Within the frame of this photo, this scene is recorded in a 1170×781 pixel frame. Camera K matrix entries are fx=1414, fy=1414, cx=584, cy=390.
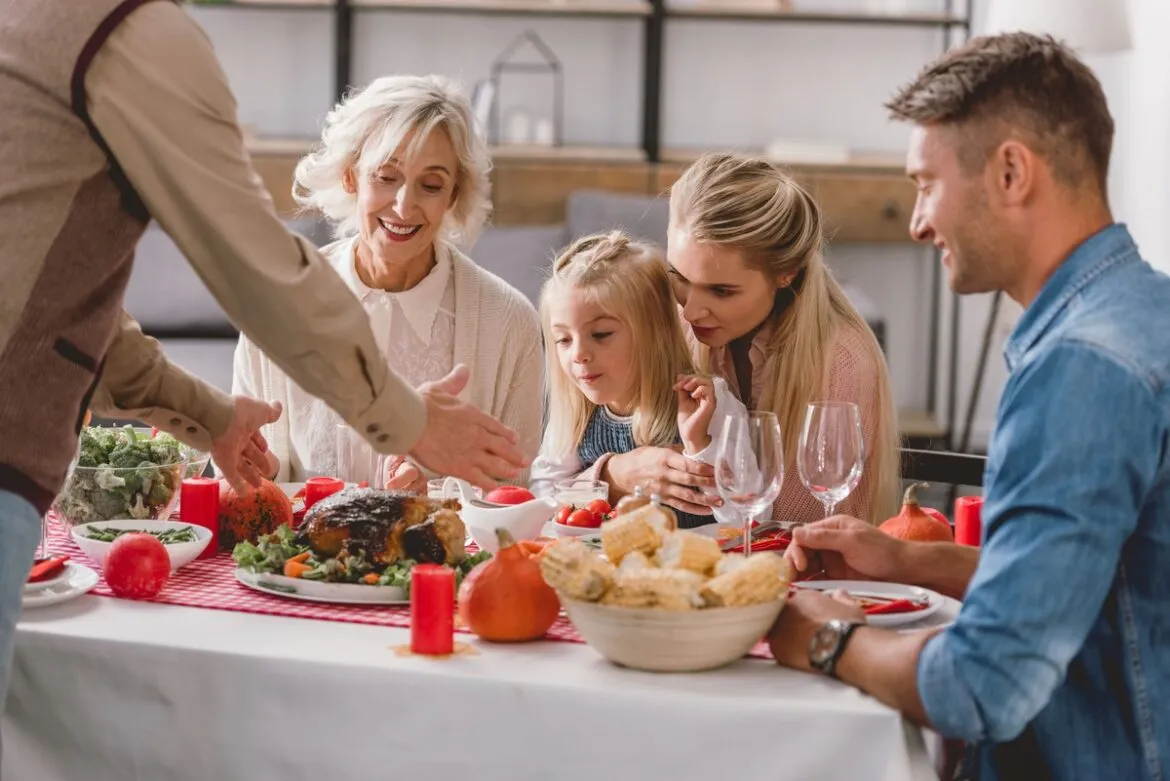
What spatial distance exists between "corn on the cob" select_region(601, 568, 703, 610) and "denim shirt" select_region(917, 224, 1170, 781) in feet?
0.77

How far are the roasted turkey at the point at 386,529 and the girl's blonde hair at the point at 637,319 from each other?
2.84 feet

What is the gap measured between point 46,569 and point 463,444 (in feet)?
1.70

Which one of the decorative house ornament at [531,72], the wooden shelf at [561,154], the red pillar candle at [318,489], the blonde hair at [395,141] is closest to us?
the red pillar candle at [318,489]

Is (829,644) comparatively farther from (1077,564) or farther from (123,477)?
(123,477)

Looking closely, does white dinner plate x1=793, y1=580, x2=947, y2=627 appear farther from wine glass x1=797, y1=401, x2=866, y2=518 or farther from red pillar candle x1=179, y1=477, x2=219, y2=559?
red pillar candle x1=179, y1=477, x2=219, y2=559

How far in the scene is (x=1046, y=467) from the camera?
1.27m

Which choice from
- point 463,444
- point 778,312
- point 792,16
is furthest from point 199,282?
point 463,444

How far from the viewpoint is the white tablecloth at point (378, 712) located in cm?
138

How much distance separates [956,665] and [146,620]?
2.93 feet

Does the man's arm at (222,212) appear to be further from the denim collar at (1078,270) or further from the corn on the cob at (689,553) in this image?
the denim collar at (1078,270)

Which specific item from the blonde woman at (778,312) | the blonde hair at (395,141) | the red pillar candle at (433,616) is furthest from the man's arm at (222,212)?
the blonde hair at (395,141)

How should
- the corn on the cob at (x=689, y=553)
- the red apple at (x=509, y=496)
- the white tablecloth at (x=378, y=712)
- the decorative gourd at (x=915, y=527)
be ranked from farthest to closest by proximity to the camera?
the red apple at (x=509, y=496) → the decorative gourd at (x=915, y=527) → the corn on the cob at (x=689, y=553) → the white tablecloth at (x=378, y=712)

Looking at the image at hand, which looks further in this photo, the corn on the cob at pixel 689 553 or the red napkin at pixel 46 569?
the red napkin at pixel 46 569

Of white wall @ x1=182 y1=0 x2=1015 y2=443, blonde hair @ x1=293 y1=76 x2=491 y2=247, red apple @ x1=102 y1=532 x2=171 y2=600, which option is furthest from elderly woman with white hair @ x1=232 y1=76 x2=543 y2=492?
white wall @ x1=182 y1=0 x2=1015 y2=443
